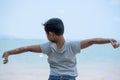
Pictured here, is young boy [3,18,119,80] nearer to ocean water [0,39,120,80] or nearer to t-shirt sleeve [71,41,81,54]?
t-shirt sleeve [71,41,81,54]

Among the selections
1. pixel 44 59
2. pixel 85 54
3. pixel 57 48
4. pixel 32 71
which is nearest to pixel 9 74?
pixel 32 71

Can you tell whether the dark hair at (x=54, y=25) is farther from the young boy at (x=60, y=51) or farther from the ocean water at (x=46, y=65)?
the ocean water at (x=46, y=65)

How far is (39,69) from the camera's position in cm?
428

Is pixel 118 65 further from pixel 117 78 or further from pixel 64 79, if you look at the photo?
pixel 64 79

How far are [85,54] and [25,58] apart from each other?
99 cm

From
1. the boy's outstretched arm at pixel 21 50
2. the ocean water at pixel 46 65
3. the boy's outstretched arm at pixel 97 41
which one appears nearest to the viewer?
the boy's outstretched arm at pixel 97 41

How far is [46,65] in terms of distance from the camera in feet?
14.2

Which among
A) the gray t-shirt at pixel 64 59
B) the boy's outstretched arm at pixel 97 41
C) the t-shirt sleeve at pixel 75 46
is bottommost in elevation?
the gray t-shirt at pixel 64 59

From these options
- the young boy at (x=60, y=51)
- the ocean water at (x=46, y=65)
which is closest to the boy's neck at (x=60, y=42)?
the young boy at (x=60, y=51)

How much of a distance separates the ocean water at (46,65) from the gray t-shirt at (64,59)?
243 centimetres

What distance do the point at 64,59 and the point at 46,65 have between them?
2768mm

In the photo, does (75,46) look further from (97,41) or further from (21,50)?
(21,50)

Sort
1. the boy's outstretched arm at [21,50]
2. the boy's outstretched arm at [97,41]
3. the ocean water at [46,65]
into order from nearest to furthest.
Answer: the boy's outstretched arm at [97,41] < the boy's outstretched arm at [21,50] < the ocean water at [46,65]

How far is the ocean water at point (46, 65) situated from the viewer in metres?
4.12
